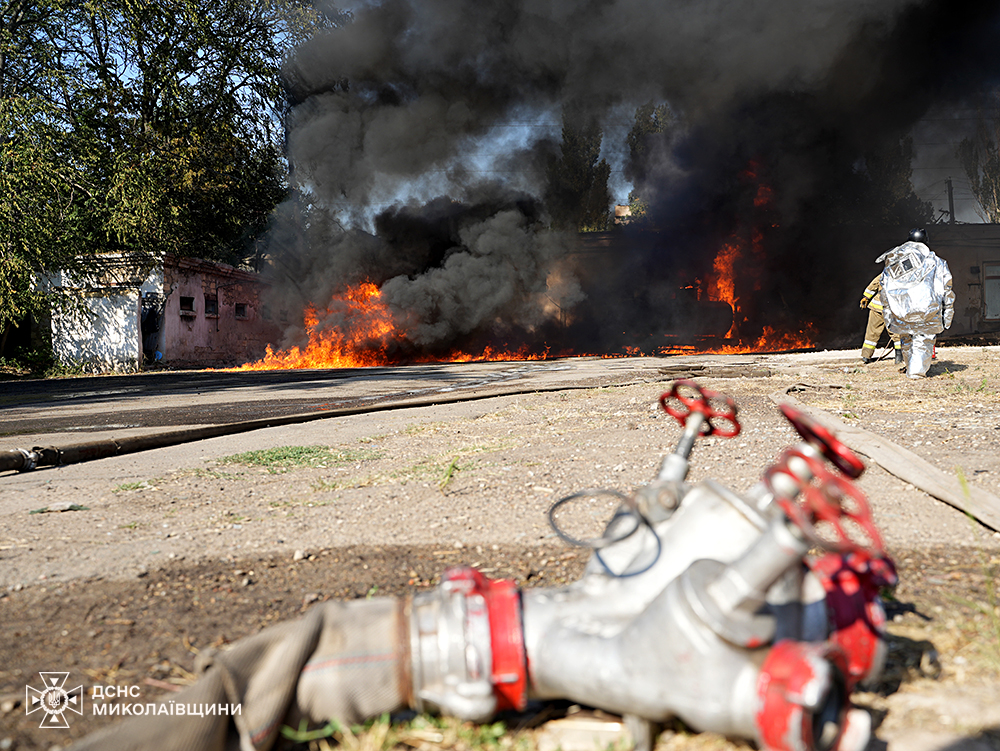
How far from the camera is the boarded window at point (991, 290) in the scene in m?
23.4

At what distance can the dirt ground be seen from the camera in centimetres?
145

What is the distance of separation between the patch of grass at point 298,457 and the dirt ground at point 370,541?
3 cm

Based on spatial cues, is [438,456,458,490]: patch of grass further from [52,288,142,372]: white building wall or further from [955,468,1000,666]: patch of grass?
[52,288,142,372]: white building wall

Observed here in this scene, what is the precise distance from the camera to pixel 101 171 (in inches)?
666

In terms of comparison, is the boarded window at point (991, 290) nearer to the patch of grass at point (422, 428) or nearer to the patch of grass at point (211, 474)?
the patch of grass at point (422, 428)

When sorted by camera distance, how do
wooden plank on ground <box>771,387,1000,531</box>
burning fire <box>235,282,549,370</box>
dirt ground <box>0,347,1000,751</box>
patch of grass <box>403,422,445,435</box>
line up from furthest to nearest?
burning fire <box>235,282,549,370</box> < patch of grass <box>403,422,445,435</box> < wooden plank on ground <box>771,387,1000,531</box> < dirt ground <box>0,347,1000,751</box>

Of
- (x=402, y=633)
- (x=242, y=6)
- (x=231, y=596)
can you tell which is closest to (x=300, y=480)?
(x=231, y=596)

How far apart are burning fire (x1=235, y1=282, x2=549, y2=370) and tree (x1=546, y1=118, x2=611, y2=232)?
1008 centimetres

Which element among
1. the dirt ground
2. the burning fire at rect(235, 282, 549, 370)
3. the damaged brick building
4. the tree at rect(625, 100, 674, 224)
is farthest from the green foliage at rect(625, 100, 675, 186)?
the dirt ground

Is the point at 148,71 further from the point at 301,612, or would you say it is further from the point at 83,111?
the point at 301,612

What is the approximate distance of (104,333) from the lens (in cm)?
1917

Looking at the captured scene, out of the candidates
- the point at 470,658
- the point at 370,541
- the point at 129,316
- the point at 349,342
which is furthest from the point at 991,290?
the point at 129,316

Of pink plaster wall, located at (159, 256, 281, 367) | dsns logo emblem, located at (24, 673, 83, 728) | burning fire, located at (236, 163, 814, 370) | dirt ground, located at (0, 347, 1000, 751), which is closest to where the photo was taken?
dsns logo emblem, located at (24, 673, 83, 728)

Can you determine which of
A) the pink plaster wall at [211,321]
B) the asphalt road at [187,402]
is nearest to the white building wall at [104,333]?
the pink plaster wall at [211,321]
